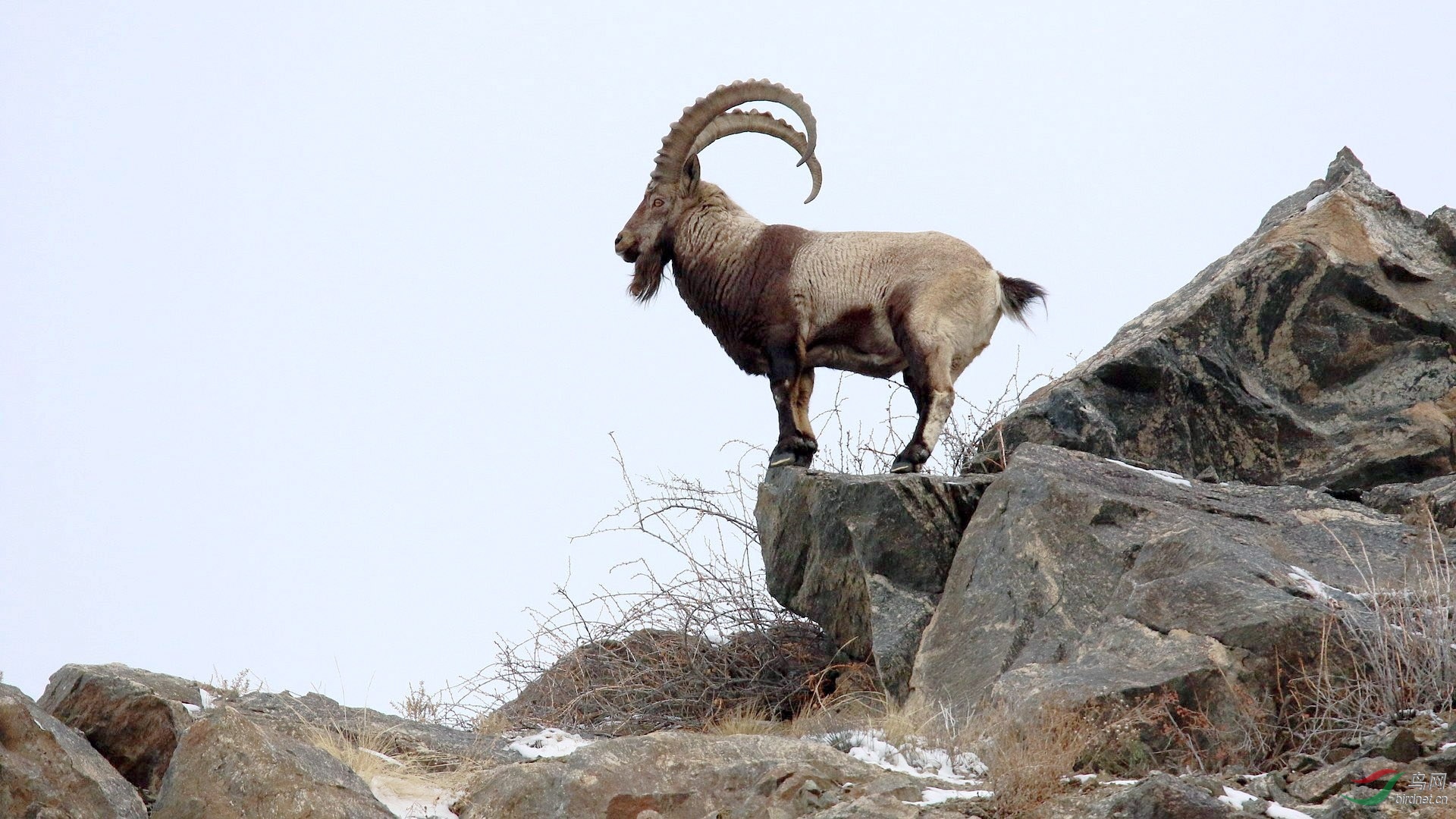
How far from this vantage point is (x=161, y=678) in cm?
630

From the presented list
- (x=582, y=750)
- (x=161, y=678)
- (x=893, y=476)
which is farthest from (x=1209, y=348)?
(x=161, y=678)

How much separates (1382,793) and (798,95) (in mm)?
5902

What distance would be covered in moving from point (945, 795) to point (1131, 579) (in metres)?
1.94

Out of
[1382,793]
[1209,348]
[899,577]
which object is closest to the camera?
[1382,793]

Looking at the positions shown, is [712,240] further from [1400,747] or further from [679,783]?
[1400,747]

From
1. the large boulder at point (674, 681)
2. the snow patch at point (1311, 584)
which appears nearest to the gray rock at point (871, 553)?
the large boulder at point (674, 681)

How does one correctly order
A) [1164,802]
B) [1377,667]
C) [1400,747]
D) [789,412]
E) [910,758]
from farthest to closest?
[789,412]
[910,758]
[1377,667]
[1400,747]
[1164,802]

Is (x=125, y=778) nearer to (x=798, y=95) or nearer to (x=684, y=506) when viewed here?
(x=684, y=506)

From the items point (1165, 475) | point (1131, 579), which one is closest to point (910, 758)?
point (1131, 579)

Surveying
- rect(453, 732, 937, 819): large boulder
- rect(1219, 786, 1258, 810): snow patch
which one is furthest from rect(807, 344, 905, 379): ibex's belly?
rect(1219, 786, 1258, 810): snow patch

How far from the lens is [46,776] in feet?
15.0

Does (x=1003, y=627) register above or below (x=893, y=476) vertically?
below

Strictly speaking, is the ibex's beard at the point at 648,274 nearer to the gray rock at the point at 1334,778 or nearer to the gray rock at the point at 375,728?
the gray rock at the point at 375,728

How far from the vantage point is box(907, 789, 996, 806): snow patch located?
15.8ft
